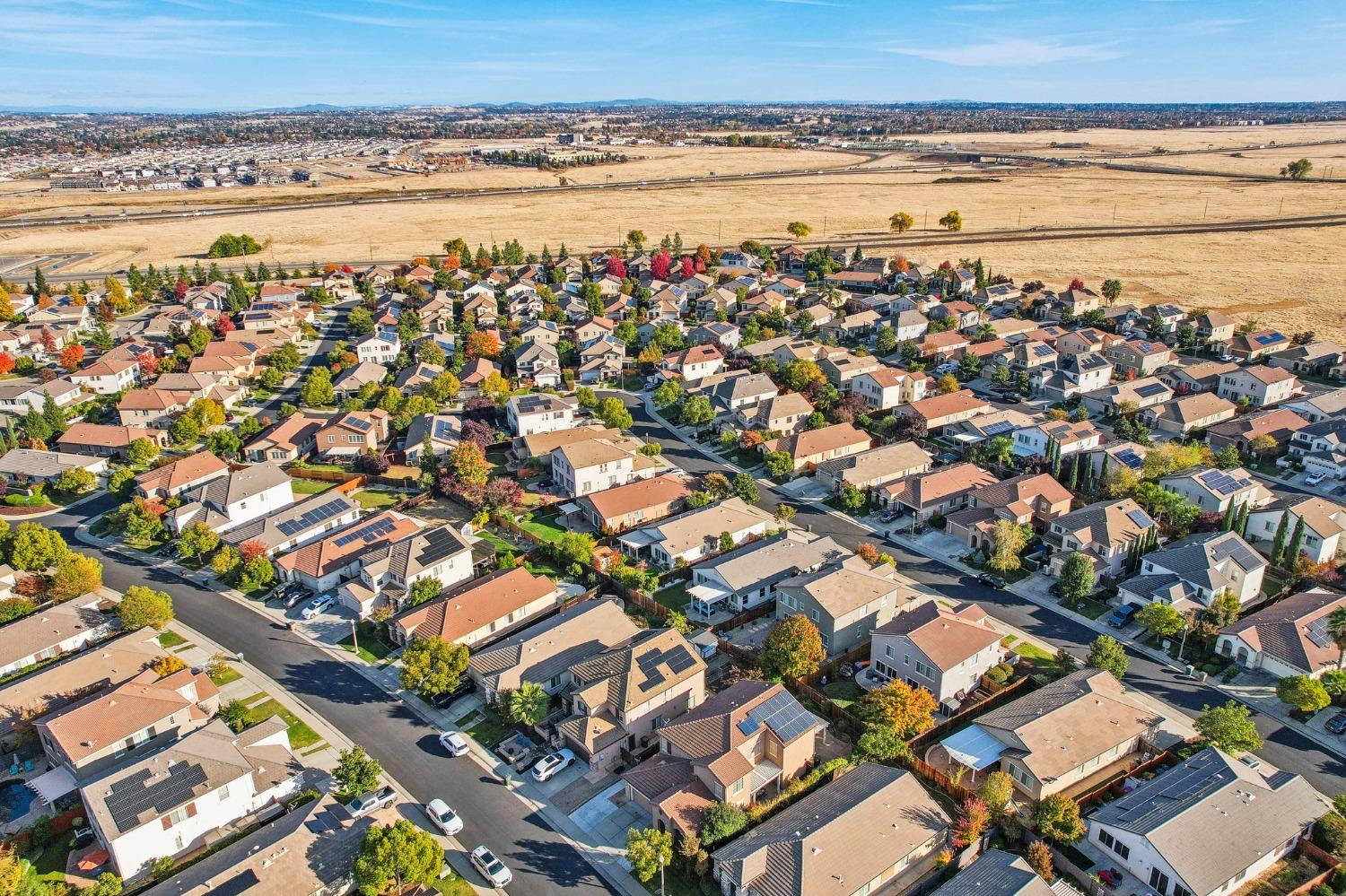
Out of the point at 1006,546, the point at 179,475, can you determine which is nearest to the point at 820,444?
the point at 1006,546

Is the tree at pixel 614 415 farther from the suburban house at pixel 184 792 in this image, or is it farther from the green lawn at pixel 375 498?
the suburban house at pixel 184 792

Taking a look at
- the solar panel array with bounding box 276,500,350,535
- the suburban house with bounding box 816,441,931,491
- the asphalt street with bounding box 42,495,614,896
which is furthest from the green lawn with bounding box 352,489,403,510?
the suburban house with bounding box 816,441,931,491

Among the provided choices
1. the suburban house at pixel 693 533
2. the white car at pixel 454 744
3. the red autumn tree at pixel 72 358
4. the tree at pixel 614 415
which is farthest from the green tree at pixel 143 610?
the red autumn tree at pixel 72 358

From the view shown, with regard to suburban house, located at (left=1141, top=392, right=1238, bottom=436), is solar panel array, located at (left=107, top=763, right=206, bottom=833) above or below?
below

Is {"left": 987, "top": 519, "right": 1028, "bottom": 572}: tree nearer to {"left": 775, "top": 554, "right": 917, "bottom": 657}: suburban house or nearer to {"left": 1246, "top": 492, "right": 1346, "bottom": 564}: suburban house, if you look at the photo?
{"left": 775, "top": 554, "right": 917, "bottom": 657}: suburban house

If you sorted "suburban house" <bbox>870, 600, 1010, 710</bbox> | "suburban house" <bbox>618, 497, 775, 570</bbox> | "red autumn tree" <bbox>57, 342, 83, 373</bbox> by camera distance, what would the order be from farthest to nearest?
"red autumn tree" <bbox>57, 342, 83, 373</bbox>, "suburban house" <bbox>618, 497, 775, 570</bbox>, "suburban house" <bbox>870, 600, 1010, 710</bbox>

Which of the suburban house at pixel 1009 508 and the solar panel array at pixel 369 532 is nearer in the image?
the solar panel array at pixel 369 532
